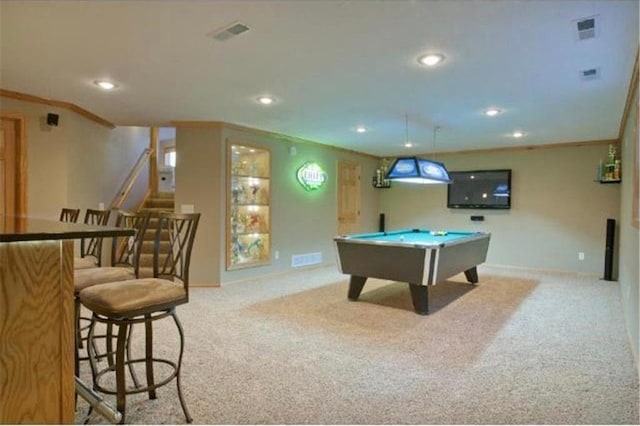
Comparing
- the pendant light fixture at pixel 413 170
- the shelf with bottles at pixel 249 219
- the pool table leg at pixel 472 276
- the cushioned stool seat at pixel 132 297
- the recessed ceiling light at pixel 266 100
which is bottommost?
the pool table leg at pixel 472 276

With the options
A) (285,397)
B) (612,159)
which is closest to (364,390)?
(285,397)

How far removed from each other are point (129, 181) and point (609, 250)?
8.08 m

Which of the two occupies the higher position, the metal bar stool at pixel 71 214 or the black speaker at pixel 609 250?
the metal bar stool at pixel 71 214

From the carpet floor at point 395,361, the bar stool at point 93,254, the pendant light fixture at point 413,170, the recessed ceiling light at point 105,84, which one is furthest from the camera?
the pendant light fixture at point 413,170

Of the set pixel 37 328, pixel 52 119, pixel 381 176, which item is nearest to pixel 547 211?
pixel 381 176

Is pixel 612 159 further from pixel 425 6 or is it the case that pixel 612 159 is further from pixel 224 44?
pixel 224 44

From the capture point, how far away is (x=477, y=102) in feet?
14.3

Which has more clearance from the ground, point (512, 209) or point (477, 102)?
point (477, 102)

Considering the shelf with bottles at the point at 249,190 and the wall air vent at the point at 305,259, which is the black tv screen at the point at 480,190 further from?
the shelf with bottles at the point at 249,190

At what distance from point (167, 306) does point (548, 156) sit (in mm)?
7327

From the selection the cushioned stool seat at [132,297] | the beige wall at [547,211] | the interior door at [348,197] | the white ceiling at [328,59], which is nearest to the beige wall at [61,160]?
the white ceiling at [328,59]

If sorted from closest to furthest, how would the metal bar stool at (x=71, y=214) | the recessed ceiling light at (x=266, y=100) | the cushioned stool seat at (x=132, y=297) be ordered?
1. the cushioned stool seat at (x=132, y=297)
2. the metal bar stool at (x=71, y=214)
3. the recessed ceiling light at (x=266, y=100)

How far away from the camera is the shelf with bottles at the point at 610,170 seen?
19.8 ft

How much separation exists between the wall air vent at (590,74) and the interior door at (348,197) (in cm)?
480
